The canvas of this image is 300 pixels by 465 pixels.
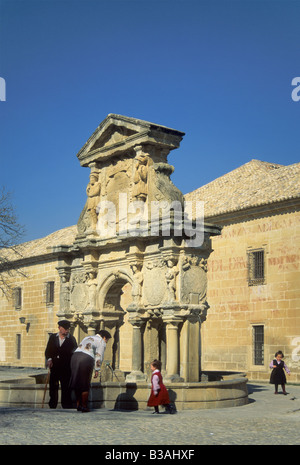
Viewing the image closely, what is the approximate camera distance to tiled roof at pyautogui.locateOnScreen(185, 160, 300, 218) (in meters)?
22.3

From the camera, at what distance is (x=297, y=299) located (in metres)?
21.1

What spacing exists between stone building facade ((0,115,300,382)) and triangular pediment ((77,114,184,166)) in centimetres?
3

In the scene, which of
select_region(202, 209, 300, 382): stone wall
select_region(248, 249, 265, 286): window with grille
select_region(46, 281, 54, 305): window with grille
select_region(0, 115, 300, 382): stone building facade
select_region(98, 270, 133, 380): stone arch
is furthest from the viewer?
select_region(46, 281, 54, 305): window with grille

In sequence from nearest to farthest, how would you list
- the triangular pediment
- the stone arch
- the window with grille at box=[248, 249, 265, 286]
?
the triangular pediment < the stone arch < the window with grille at box=[248, 249, 265, 286]

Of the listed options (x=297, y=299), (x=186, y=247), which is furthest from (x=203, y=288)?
(x=297, y=299)

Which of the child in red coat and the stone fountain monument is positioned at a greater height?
the stone fountain monument

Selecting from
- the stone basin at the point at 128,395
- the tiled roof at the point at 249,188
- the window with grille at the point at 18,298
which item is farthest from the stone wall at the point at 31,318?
the stone basin at the point at 128,395

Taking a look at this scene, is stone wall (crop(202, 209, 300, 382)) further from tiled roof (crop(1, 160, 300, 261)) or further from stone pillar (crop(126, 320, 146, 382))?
stone pillar (crop(126, 320, 146, 382))

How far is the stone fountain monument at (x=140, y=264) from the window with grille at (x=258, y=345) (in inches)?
317

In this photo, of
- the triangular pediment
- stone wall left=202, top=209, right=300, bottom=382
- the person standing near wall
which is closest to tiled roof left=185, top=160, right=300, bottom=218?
stone wall left=202, top=209, right=300, bottom=382

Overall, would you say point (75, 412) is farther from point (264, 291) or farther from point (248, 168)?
point (248, 168)

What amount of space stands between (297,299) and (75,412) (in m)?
12.3

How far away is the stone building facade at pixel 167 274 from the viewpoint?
43.9 ft

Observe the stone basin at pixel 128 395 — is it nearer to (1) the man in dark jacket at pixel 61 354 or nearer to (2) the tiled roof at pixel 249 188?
(1) the man in dark jacket at pixel 61 354
